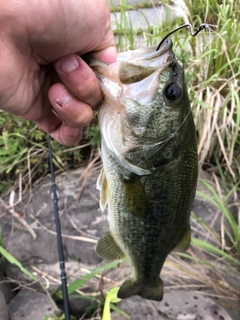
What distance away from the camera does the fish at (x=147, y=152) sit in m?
1.27

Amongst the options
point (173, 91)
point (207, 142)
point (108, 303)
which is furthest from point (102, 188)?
point (207, 142)

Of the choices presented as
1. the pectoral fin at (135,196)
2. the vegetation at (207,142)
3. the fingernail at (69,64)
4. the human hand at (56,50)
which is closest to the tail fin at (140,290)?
the pectoral fin at (135,196)

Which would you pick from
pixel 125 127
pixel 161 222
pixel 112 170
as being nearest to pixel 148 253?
pixel 161 222

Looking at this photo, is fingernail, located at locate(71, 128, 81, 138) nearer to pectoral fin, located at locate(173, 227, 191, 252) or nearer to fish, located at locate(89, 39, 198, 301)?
fish, located at locate(89, 39, 198, 301)

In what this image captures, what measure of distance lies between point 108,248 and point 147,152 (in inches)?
25.0

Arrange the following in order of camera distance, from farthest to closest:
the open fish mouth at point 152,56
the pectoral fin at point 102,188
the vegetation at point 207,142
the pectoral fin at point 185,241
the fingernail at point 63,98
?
the vegetation at point 207,142, the pectoral fin at point 185,241, the pectoral fin at point 102,188, the fingernail at point 63,98, the open fish mouth at point 152,56

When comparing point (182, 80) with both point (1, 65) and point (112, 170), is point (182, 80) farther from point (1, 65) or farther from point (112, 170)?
point (1, 65)

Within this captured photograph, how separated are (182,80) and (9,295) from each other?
6.41 feet

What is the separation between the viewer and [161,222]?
1.58 metres

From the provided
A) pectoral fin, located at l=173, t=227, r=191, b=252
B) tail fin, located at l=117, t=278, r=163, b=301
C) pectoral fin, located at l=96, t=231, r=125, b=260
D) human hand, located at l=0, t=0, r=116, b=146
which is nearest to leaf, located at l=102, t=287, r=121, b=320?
tail fin, located at l=117, t=278, r=163, b=301

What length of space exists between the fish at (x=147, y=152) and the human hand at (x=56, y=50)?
0.25 feet

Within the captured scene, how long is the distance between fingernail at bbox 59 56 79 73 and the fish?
9 cm

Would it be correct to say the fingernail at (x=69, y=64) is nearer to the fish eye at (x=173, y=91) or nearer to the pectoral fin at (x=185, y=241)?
the fish eye at (x=173, y=91)

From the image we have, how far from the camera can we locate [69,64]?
4.24ft
